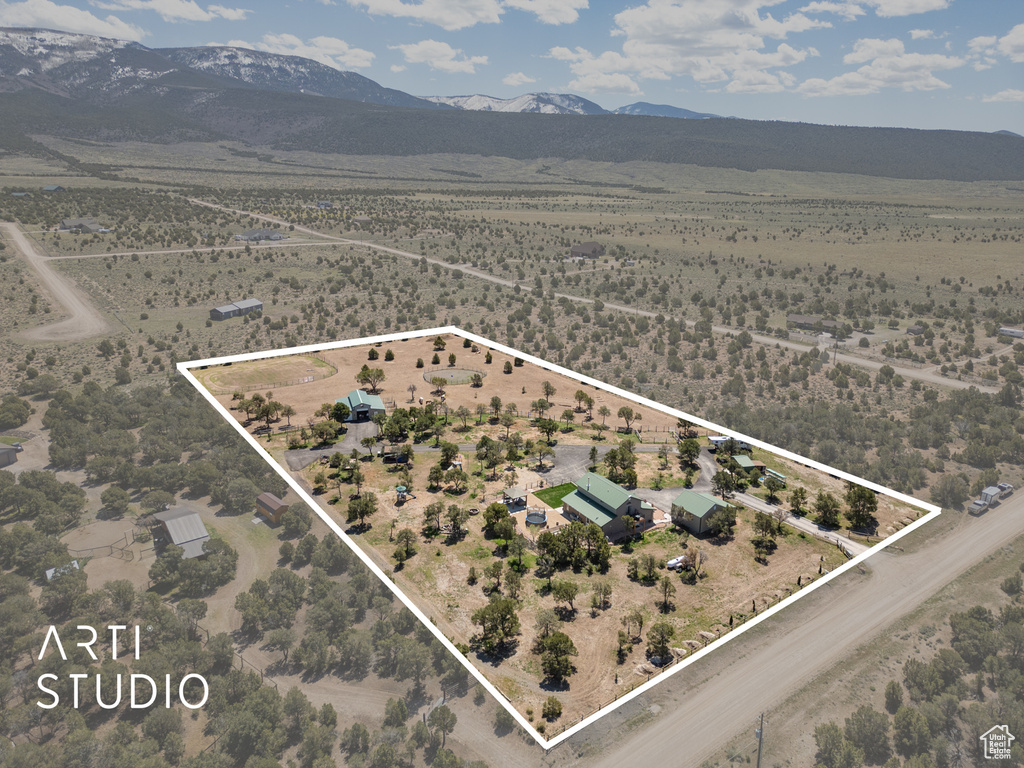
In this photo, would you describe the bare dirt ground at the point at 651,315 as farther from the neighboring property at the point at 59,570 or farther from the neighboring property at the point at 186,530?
the neighboring property at the point at 59,570

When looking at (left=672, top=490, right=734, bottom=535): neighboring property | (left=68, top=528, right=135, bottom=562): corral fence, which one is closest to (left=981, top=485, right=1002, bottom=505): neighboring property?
(left=672, top=490, right=734, bottom=535): neighboring property

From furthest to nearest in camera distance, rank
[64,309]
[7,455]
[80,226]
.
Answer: [80,226] < [64,309] < [7,455]

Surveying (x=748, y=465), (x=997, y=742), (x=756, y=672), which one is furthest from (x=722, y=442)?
(x=997, y=742)

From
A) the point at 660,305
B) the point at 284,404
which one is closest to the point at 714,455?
the point at 284,404

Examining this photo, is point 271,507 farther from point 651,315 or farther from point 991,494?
point 651,315
